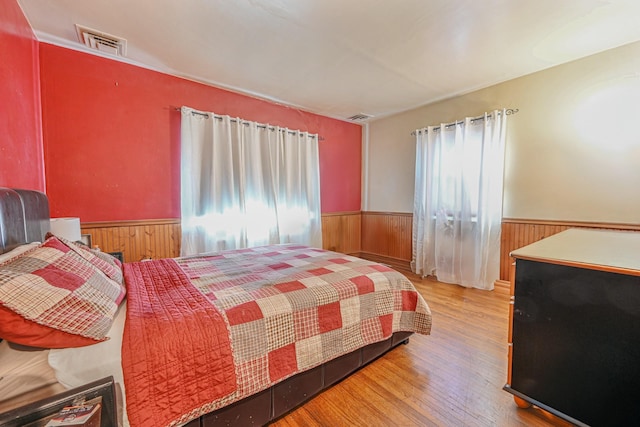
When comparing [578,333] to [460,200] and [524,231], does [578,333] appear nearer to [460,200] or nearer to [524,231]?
[524,231]

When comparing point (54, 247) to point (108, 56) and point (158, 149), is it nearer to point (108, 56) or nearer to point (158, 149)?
point (158, 149)

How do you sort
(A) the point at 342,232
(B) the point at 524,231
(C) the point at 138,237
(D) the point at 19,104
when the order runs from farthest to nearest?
(A) the point at 342,232
(B) the point at 524,231
(C) the point at 138,237
(D) the point at 19,104

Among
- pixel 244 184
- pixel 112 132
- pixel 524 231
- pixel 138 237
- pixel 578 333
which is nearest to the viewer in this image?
pixel 578 333

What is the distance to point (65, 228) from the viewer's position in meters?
2.01

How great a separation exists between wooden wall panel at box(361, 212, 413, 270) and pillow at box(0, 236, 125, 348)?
3.85 m

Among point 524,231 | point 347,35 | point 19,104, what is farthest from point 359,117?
point 19,104

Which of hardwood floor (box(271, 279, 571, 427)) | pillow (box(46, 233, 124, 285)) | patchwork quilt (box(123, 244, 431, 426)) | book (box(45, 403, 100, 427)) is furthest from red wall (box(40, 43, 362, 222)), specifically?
hardwood floor (box(271, 279, 571, 427))

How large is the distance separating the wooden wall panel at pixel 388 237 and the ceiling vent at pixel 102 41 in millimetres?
3989

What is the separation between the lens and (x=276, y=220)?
3.58 metres

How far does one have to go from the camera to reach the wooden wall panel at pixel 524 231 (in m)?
2.67

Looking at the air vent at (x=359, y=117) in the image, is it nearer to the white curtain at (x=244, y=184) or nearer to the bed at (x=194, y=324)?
the white curtain at (x=244, y=184)

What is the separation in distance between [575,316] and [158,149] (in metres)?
3.61

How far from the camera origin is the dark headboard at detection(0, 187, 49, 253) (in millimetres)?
1242

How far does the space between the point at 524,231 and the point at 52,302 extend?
12.9ft
